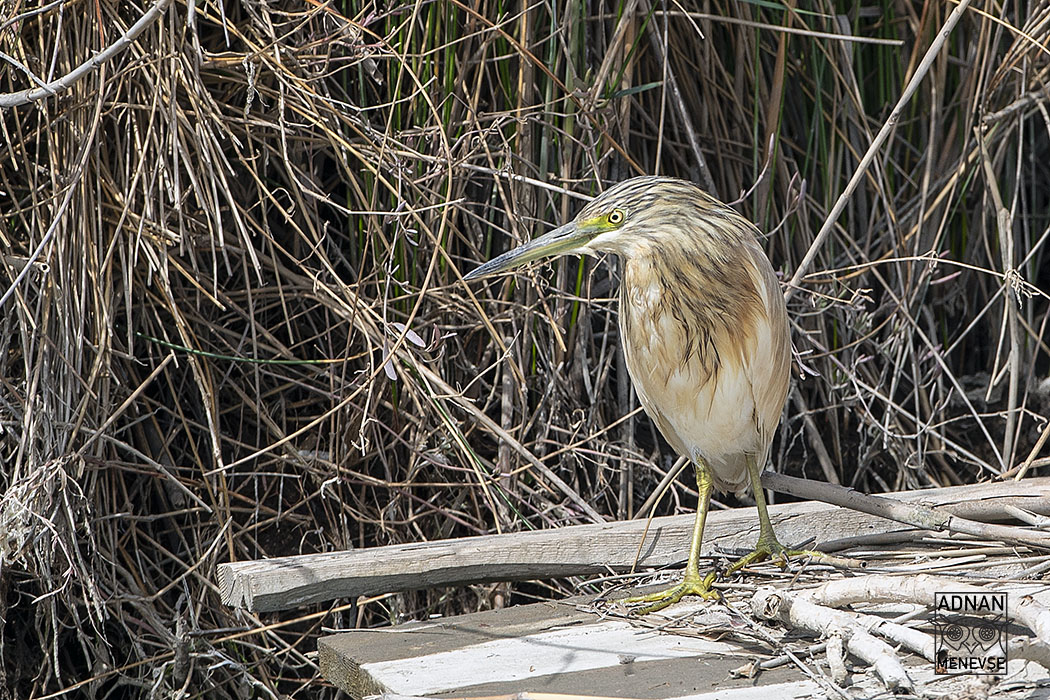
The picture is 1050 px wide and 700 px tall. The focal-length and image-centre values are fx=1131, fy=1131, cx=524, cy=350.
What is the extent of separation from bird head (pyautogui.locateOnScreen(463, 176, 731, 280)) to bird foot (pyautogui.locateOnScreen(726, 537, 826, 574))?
65 centimetres

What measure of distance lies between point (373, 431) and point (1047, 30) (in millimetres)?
2051

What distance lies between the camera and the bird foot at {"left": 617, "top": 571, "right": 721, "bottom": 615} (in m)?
2.06

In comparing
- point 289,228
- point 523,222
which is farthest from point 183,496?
point 523,222

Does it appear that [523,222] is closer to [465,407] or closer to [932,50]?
[465,407]

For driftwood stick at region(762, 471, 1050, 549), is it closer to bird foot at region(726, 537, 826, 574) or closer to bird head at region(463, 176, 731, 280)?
bird foot at region(726, 537, 826, 574)

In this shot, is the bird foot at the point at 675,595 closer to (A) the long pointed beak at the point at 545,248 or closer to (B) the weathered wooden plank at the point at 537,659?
(B) the weathered wooden plank at the point at 537,659

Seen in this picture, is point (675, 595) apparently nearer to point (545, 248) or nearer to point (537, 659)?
point (537, 659)

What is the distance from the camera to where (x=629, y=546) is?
233 cm

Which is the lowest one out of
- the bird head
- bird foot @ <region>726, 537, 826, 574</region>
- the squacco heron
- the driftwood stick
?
bird foot @ <region>726, 537, 826, 574</region>

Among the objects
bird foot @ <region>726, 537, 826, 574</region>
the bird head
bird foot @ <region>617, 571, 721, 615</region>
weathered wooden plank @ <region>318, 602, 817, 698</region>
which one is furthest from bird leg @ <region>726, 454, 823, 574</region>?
the bird head

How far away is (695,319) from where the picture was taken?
2.15 meters

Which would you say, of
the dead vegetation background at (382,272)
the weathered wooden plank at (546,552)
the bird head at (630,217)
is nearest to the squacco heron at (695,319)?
the bird head at (630,217)

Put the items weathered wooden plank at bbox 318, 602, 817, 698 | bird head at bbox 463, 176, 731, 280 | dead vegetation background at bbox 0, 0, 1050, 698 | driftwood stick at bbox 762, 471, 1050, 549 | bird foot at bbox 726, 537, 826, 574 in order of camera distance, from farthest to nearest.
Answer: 1. dead vegetation background at bbox 0, 0, 1050, 698
2. bird foot at bbox 726, 537, 826, 574
3. bird head at bbox 463, 176, 731, 280
4. driftwood stick at bbox 762, 471, 1050, 549
5. weathered wooden plank at bbox 318, 602, 817, 698

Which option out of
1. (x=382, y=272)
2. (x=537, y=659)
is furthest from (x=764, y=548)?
(x=382, y=272)
